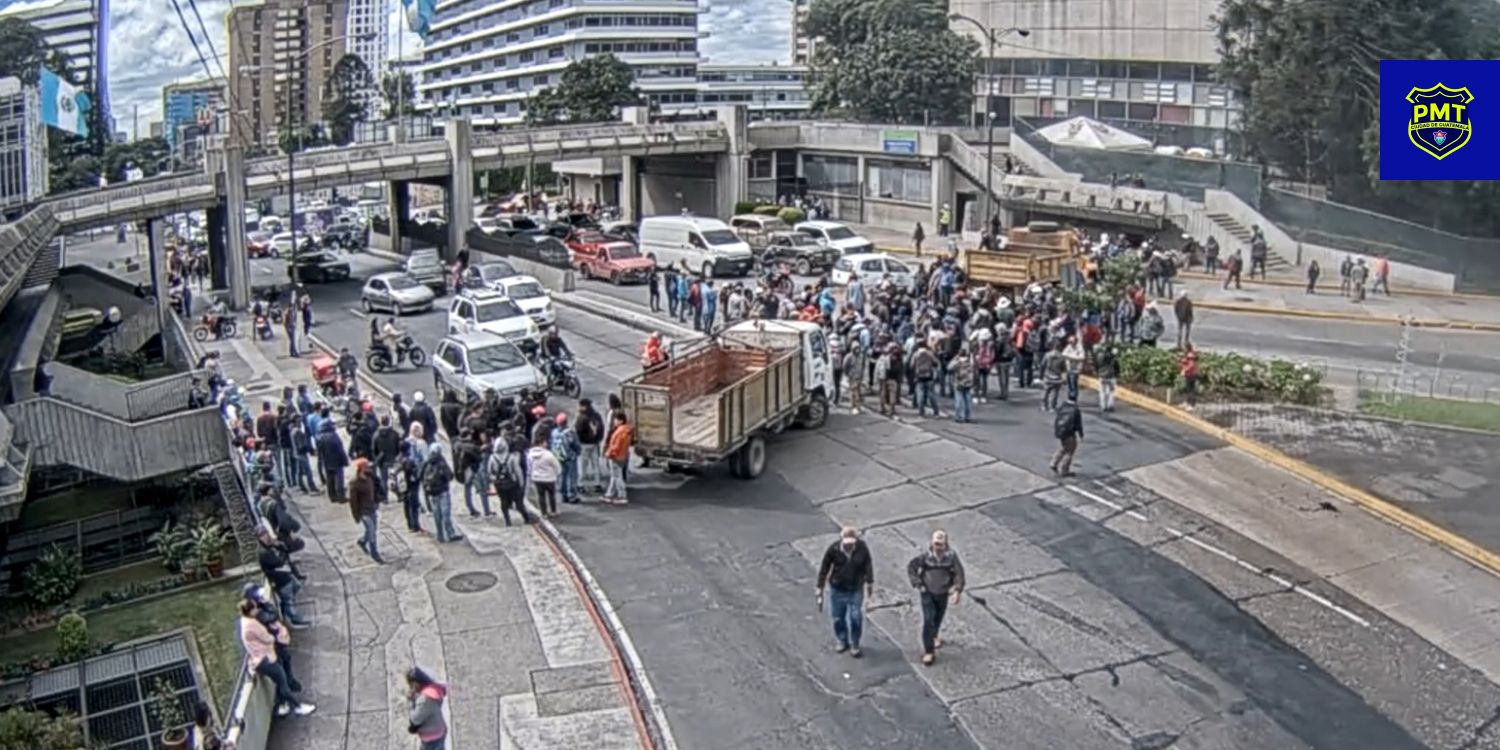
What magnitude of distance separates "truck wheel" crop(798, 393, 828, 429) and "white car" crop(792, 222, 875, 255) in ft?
72.1

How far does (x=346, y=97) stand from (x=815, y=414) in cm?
15412

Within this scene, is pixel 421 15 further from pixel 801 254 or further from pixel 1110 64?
pixel 1110 64

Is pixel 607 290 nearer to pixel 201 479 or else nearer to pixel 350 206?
pixel 201 479

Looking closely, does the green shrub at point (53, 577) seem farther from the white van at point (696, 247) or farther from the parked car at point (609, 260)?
the white van at point (696, 247)

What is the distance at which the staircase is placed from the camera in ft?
155

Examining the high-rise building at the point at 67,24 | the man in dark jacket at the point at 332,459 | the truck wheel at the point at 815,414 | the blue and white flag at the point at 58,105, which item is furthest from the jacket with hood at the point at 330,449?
the high-rise building at the point at 67,24

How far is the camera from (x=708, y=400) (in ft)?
73.2

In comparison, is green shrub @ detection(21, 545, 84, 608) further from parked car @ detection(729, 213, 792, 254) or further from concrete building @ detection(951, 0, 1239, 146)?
concrete building @ detection(951, 0, 1239, 146)

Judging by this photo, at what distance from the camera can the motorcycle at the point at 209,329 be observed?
143 feet

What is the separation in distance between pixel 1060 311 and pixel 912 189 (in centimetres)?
3338

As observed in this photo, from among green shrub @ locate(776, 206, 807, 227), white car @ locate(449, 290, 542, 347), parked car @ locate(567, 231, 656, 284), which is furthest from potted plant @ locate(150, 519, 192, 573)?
green shrub @ locate(776, 206, 807, 227)

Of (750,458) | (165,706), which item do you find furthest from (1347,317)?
(165,706)

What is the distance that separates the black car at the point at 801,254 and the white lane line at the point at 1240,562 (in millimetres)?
26107

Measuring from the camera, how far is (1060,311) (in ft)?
98.6
